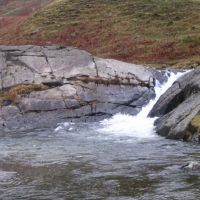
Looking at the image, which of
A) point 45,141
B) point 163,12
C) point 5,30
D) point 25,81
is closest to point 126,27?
point 163,12

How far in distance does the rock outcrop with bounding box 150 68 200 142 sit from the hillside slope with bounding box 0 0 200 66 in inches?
522

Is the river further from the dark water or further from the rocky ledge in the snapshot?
the rocky ledge

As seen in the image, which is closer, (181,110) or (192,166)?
(192,166)

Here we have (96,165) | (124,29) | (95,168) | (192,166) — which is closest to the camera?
(192,166)

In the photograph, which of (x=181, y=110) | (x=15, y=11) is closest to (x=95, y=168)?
(x=181, y=110)

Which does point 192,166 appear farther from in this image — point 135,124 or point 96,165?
point 135,124

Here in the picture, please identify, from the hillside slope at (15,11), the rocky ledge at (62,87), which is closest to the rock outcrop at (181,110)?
the rocky ledge at (62,87)

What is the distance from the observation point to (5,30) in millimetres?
79562

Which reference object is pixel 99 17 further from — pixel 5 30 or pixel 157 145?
pixel 157 145

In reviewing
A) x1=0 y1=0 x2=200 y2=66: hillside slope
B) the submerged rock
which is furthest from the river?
x1=0 y1=0 x2=200 y2=66: hillside slope

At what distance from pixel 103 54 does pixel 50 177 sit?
129 feet

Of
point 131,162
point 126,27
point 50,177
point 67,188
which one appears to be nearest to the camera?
point 67,188

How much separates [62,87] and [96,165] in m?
15.6

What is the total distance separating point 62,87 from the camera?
3606 cm
